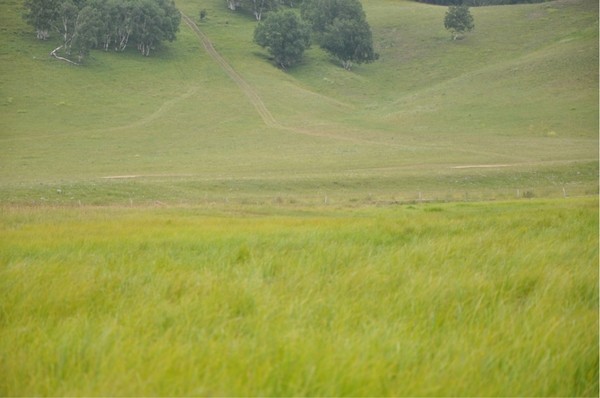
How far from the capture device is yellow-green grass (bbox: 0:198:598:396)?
459 centimetres

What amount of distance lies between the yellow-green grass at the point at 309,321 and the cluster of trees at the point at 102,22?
337ft

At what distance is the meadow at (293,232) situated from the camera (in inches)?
191

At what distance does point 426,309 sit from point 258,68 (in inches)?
4486

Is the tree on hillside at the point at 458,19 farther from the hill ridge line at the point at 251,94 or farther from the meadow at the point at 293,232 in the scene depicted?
the hill ridge line at the point at 251,94

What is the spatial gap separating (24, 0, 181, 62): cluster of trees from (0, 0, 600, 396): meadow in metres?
4.07

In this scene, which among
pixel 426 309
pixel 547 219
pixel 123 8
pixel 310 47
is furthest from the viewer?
pixel 310 47

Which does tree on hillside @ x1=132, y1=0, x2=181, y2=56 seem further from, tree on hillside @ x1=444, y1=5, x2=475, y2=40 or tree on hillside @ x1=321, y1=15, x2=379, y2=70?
tree on hillside @ x1=444, y1=5, x2=475, y2=40

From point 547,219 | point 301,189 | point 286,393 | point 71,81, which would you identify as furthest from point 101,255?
point 71,81

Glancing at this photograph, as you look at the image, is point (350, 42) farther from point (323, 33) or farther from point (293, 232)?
point (293, 232)

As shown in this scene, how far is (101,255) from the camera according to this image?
984 centimetres

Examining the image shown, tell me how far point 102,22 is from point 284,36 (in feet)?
105

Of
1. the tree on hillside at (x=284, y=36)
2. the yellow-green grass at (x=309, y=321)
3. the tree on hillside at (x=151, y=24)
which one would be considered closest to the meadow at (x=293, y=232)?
the yellow-green grass at (x=309, y=321)

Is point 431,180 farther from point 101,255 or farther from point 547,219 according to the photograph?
point 101,255

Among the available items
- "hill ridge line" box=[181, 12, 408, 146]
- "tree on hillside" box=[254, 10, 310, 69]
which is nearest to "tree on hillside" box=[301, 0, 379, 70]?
"tree on hillside" box=[254, 10, 310, 69]
